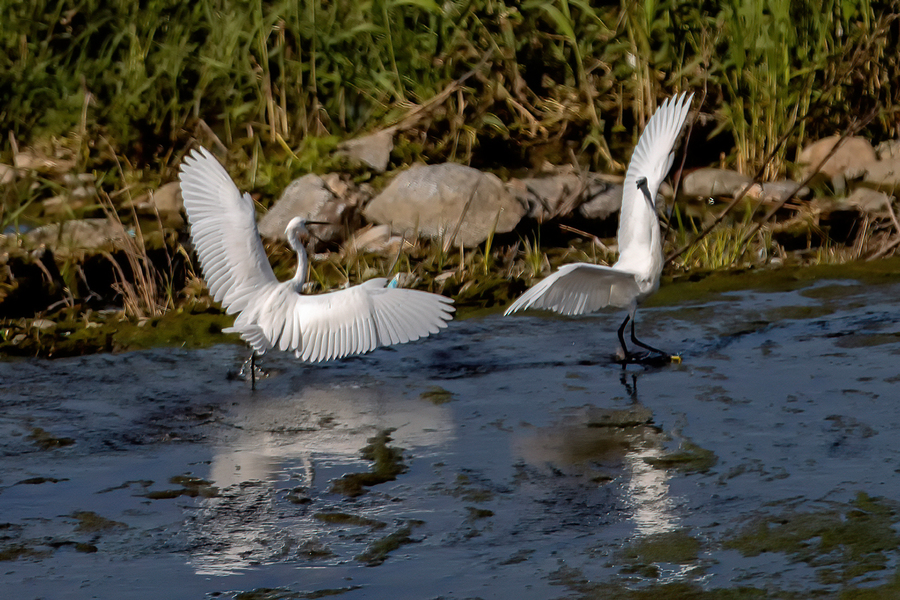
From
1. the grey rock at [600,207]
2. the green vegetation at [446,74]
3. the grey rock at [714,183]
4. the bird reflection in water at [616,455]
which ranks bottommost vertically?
the bird reflection in water at [616,455]

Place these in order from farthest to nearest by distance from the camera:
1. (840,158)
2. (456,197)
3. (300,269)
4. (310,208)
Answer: (840,158) < (310,208) < (456,197) < (300,269)

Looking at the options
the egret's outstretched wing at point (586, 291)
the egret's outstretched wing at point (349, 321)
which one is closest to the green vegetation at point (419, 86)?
the egret's outstretched wing at point (586, 291)

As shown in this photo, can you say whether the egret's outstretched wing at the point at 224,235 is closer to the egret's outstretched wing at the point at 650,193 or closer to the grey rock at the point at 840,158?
the egret's outstretched wing at the point at 650,193

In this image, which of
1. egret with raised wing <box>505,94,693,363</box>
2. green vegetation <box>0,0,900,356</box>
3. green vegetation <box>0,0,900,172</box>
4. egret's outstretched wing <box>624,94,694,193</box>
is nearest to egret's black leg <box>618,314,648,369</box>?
egret with raised wing <box>505,94,693,363</box>

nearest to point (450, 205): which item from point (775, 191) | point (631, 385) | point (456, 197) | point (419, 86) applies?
point (456, 197)

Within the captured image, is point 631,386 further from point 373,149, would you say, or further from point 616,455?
point 373,149

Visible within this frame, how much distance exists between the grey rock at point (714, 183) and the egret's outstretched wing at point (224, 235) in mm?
3967

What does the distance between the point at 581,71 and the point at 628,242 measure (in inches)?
133

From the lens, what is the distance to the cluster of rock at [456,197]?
315 inches

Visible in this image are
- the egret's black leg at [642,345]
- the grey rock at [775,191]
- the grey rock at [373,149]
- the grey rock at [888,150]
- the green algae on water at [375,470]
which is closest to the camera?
the green algae on water at [375,470]

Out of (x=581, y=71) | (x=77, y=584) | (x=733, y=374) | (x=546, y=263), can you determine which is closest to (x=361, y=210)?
(x=546, y=263)

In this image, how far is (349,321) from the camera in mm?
5461

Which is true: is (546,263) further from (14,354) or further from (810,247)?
(14,354)

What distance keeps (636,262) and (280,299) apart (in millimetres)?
1697
